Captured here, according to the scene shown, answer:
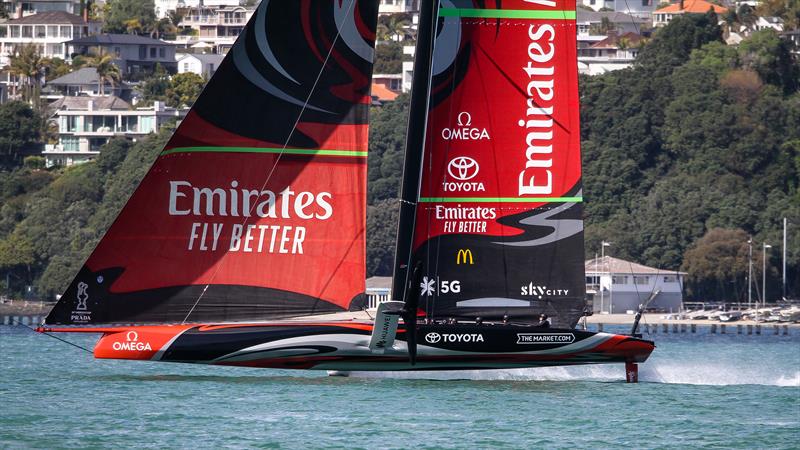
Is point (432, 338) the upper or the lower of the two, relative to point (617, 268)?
lower

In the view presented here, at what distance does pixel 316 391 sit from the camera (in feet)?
105

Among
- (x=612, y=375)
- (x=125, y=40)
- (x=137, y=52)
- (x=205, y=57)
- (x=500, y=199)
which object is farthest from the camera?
(x=137, y=52)

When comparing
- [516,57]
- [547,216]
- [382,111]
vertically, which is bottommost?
[547,216]

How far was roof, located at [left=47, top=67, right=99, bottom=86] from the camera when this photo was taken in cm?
15475

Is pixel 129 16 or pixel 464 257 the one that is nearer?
pixel 464 257

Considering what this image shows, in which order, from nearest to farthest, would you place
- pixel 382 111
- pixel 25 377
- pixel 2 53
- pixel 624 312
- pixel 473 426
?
pixel 473 426
pixel 25 377
pixel 624 312
pixel 382 111
pixel 2 53

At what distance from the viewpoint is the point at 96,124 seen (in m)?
140

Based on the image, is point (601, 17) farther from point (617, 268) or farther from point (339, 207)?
point (339, 207)

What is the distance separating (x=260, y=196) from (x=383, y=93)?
115 meters

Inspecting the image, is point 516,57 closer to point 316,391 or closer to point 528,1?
point 528,1

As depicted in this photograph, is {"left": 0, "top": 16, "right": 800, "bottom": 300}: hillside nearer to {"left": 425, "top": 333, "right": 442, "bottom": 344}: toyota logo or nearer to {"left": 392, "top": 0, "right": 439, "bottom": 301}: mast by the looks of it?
{"left": 392, "top": 0, "right": 439, "bottom": 301}: mast

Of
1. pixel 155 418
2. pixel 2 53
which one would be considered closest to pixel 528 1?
pixel 155 418

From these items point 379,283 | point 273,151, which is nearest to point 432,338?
point 273,151

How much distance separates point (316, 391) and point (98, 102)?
373ft
